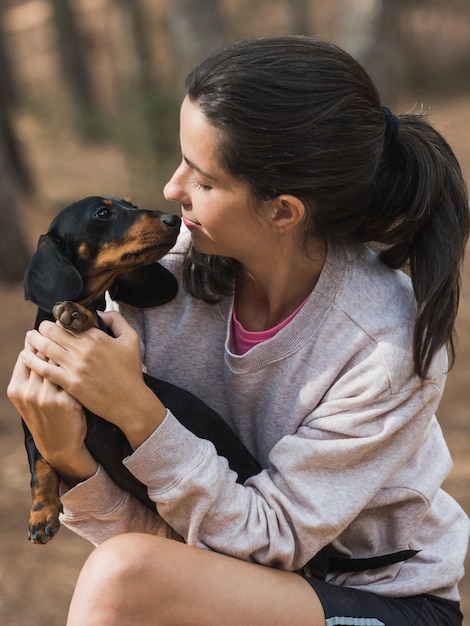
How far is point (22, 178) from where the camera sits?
10188 mm

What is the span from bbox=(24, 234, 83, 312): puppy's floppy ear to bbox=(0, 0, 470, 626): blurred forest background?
1.14 metres

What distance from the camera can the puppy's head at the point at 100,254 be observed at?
7.28 feet

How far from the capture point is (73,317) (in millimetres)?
2033

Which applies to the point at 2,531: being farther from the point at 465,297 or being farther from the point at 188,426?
the point at 465,297

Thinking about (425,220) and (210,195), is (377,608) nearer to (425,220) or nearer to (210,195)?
(425,220)

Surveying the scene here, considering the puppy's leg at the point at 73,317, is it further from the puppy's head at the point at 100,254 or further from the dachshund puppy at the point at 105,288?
the puppy's head at the point at 100,254

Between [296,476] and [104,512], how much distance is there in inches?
19.0

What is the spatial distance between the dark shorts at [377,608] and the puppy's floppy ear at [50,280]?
91cm

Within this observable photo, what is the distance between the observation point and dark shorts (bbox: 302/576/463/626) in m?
1.95

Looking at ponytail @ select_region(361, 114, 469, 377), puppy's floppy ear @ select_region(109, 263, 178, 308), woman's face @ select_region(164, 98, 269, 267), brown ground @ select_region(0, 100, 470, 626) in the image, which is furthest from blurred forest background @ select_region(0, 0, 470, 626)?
puppy's floppy ear @ select_region(109, 263, 178, 308)

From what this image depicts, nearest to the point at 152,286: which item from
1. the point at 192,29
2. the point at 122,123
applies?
the point at 192,29

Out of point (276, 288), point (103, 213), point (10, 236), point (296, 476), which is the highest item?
point (103, 213)

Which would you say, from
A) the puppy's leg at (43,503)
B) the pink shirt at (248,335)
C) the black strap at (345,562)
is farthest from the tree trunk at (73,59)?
the black strap at (345,562)

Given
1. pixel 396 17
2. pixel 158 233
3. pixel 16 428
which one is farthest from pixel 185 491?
pixel 396 17
